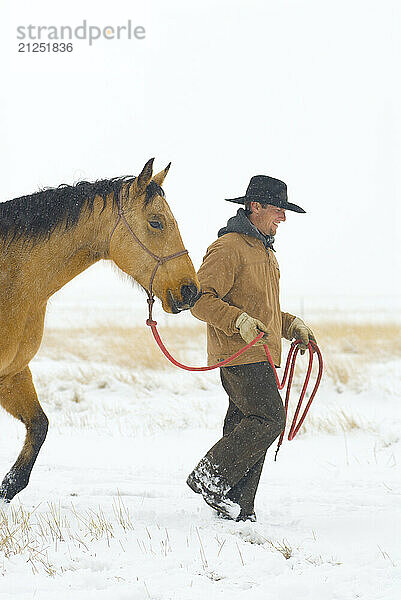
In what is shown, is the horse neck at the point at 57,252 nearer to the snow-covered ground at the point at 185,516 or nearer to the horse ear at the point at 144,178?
the horse ear at the point at 144,178

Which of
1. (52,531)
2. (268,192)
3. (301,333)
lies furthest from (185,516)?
(268,192)

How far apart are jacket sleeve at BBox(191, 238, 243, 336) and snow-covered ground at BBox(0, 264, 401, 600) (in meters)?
1.14

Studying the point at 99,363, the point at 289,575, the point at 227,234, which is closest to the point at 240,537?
the point at 289,575

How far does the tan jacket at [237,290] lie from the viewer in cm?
330

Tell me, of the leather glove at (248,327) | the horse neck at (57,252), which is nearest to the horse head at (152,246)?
the horse neck at (57,252)

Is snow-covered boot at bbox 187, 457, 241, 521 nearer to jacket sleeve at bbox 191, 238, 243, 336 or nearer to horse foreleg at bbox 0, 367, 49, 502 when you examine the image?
jacket sleeve at bbox 191, 238, 243, 336

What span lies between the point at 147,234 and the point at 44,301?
0.77m

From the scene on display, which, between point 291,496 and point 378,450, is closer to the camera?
point 291,496

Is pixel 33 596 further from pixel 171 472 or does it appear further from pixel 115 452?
pixel 115 452

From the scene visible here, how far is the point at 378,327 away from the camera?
18344 mm

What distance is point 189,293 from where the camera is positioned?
3168 mm

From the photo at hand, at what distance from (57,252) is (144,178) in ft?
2.24

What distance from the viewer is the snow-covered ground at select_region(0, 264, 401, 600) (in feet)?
8.17

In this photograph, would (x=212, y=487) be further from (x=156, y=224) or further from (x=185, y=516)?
(x=156, y=224)
